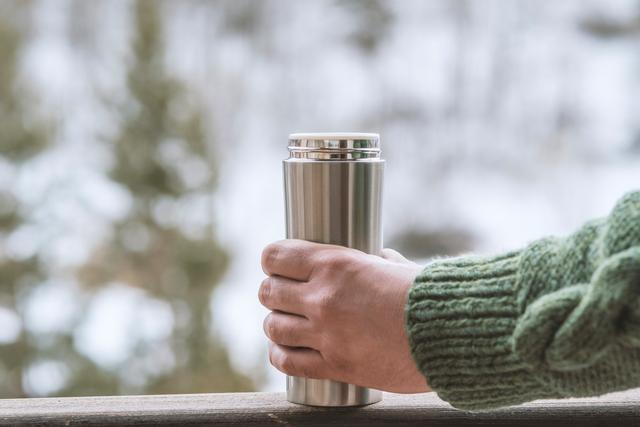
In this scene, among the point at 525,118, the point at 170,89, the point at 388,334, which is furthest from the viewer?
the point at 170,89

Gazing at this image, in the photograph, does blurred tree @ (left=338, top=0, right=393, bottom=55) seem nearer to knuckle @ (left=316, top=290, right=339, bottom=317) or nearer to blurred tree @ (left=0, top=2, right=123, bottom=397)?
blurred tree @ (left=0, top=2, right=123, bottom=397)

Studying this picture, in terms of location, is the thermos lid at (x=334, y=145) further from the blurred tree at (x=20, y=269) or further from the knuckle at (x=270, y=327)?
the blurred tree at (x=20, y=269)

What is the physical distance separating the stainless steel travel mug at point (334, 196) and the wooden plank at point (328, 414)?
0.6 inches

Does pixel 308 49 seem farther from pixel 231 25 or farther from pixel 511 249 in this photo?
pixel 511 249

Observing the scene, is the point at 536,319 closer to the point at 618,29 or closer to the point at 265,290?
the point at 265,290

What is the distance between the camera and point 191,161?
5262 mm

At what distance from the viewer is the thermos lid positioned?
484mm

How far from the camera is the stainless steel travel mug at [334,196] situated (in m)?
0.49

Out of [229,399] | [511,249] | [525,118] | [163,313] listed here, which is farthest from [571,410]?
[163,313]

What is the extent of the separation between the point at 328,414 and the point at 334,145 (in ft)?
0.62

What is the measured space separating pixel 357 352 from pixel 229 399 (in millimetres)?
125

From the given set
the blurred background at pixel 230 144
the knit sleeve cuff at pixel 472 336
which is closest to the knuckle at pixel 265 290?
the knit sleeve cuff at pixel 472 336

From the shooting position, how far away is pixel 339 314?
1.51 feet

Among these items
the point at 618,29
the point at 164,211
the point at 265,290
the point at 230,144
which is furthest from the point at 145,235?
the point at 265,290
